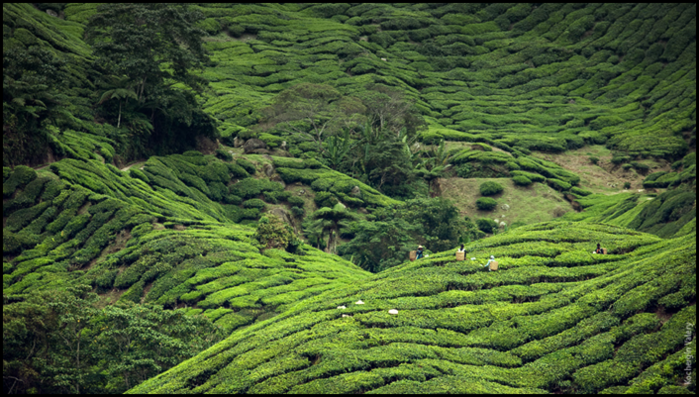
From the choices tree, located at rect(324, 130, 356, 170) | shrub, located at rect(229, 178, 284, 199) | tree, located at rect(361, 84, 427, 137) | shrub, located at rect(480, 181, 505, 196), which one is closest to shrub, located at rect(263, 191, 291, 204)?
shrub, located at rect(229, 178, 284, 199)

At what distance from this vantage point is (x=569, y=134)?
262 ft

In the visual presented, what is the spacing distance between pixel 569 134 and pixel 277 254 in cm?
5796

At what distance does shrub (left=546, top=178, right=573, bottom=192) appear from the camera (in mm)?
62375

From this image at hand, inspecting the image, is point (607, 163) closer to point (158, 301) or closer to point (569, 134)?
point (569, 134)

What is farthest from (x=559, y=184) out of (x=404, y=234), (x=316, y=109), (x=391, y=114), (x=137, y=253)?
(x=137, y=253)

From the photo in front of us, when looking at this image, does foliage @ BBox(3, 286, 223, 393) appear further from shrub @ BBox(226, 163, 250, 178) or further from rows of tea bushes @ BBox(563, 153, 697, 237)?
shrub @ BBox(226, 163, 250, 178)

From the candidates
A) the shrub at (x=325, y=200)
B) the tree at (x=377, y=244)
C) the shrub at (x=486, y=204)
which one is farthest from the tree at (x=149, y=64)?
the shrub at (x=486, y=204)

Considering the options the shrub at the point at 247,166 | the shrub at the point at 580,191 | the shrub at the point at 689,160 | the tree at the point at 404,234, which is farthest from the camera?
the shrub at the point at 689,160

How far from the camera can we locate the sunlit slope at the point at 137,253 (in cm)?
2884

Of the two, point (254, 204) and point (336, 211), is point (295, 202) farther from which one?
point (336, 211)

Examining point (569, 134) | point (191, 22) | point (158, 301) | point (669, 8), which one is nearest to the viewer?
point (158, 301)

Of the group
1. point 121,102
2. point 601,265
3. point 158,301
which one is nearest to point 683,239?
point 601,265

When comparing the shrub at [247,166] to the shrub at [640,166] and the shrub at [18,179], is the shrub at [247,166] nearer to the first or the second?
the shrub at [18,179]

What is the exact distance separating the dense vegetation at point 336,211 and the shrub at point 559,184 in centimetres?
187
